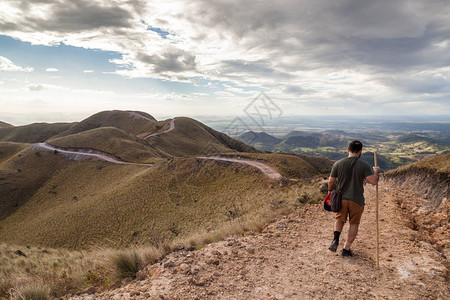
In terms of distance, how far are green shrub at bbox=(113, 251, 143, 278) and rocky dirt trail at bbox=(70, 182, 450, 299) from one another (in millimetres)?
435

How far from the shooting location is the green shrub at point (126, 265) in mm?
6098

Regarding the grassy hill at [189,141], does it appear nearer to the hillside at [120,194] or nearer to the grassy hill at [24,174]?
the hillside at [120,194]

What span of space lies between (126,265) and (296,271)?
196 inches

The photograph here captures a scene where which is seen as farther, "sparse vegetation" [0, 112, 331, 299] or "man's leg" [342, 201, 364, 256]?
"sparse vegetation" [0, 112, 331, 299]

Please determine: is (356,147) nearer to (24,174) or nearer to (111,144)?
(24,174)

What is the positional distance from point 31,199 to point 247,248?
50396 mm

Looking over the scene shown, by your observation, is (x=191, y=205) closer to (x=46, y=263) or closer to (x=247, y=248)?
(x=46, y=263)

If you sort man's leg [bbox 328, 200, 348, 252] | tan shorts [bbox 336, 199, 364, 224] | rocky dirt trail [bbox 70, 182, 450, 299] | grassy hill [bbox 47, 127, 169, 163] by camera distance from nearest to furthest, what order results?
rocky dirt trail [bbox 70, 182, 450, 299] < tan shorts [bbox 336, 199, 364, 224] < man's leg [bbox 328, 200, 348, 252] < grassy hill [bbox 47, 127, 169, 163]

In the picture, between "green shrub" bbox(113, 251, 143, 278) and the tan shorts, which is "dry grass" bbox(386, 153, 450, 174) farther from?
"green shrub" bbox(113, 251, 143, 278)

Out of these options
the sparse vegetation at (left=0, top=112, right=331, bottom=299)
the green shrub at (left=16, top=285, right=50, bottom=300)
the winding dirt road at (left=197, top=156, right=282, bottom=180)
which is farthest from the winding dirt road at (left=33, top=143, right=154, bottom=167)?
the green shrub at (left=16, top=285, right=50, bottom=300)

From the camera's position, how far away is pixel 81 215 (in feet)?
95.7

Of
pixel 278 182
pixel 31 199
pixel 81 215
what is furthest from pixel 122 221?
pixel 31 199

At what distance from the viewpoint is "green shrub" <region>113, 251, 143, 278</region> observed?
610 centimetres

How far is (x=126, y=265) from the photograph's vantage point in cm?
634
